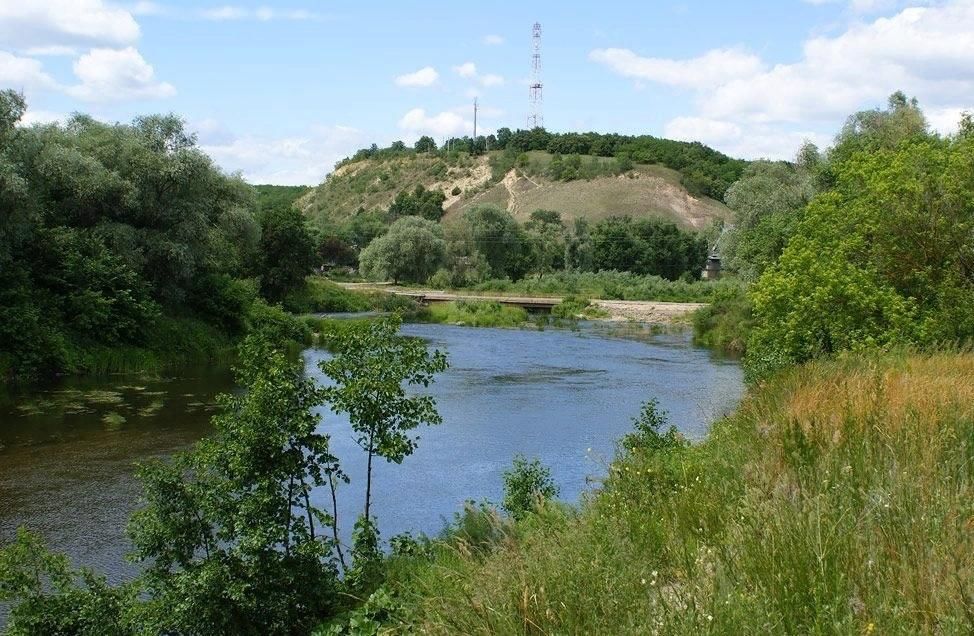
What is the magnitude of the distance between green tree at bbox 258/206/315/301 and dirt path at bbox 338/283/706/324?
1036 cm

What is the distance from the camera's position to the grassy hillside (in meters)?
136

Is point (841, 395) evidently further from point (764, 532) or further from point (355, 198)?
point (355, 198)

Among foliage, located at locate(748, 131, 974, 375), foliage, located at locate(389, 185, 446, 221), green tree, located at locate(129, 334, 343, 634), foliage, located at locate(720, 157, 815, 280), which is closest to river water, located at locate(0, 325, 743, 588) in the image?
green tree, located at locate(129, 334, 343, 634)

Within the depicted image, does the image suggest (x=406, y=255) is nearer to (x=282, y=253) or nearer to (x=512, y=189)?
(x=282, y=253)

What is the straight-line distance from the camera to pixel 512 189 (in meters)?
154

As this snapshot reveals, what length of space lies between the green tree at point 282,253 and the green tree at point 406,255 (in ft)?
53.8

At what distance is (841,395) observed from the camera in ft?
29.0

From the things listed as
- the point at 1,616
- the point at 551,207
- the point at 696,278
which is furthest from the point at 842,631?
the point at 551,207

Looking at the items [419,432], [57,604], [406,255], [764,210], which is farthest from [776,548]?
[406,255]

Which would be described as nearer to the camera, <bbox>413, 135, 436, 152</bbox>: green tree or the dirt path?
the dirt path

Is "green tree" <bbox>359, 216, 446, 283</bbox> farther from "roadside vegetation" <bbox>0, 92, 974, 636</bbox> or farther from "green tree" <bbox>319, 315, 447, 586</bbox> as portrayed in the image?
"green tree" <bbox>319, 315, 447, 586</bbox>

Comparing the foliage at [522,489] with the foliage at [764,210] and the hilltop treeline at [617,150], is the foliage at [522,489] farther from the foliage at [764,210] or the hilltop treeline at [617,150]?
the hilltop treeline at [617,150]

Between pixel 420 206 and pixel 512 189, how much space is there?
23.6 m

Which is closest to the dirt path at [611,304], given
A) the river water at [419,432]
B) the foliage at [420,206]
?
the river water at [419,432]
